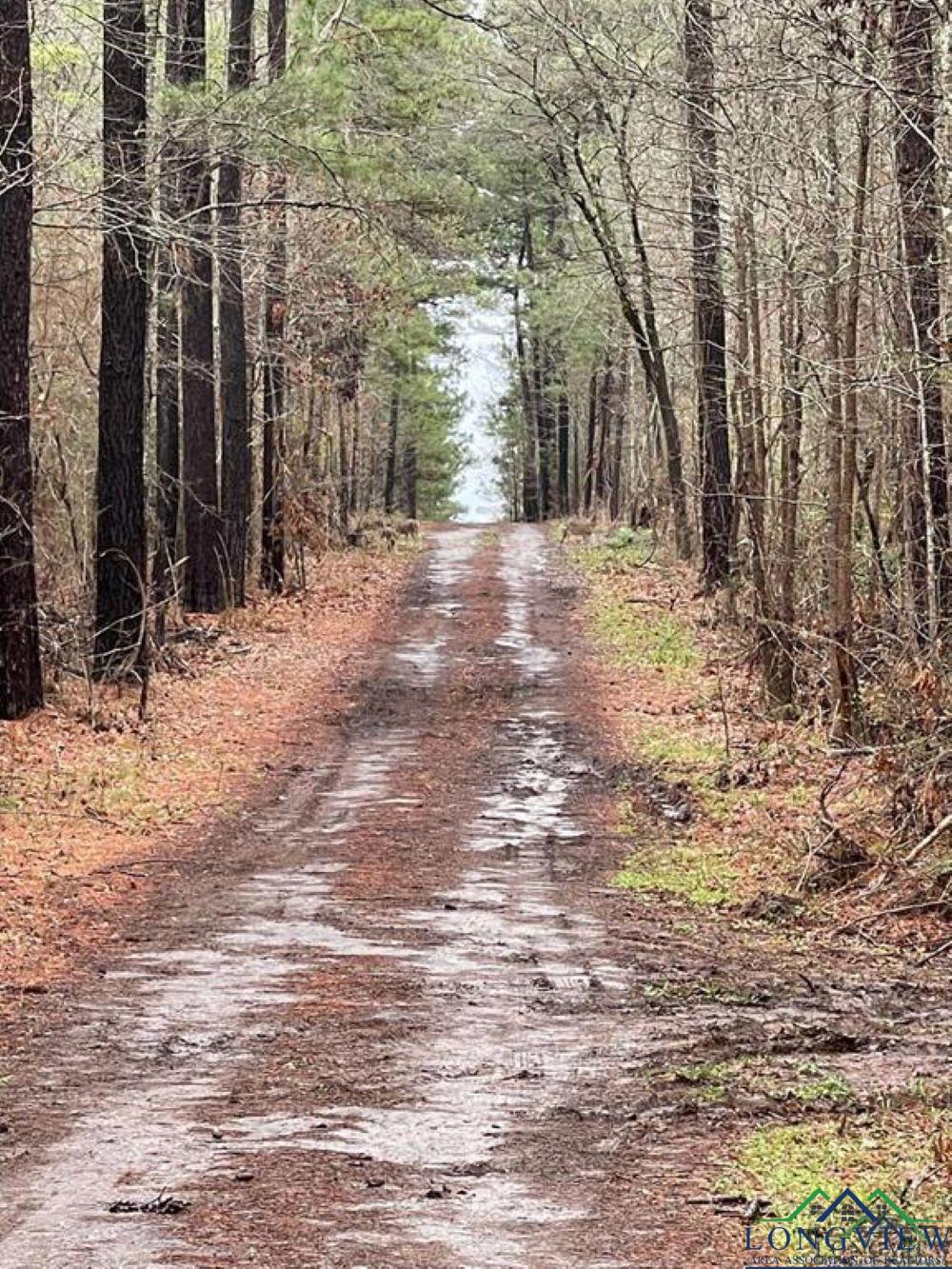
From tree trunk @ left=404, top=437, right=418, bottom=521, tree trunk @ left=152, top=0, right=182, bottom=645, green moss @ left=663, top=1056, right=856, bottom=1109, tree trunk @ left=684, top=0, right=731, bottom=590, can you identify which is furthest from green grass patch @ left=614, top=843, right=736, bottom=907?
tree trunk @ left=404, top=437, right=418, bottom=521

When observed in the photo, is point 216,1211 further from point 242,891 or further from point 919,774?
point 919,774

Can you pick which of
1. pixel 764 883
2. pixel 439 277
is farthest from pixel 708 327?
pixel 439 277

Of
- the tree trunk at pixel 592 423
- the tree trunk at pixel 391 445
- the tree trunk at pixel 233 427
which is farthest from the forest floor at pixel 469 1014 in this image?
the tree trunk at pixel 391 445

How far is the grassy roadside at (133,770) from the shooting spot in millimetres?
9680

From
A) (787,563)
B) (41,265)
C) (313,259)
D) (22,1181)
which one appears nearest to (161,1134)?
(22,1181)

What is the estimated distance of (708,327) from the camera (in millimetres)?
22516

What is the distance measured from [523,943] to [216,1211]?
4.07m

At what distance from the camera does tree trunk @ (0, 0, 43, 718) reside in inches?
569

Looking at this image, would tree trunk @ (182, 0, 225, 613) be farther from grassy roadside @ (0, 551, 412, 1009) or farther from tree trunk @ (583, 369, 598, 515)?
tree trunk @ (583, 369, 598, 515)

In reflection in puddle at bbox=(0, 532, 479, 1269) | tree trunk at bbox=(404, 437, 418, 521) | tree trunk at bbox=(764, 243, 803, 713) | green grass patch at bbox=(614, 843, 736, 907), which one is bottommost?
green grass patch at bbox=(614, 843, 736, 907)

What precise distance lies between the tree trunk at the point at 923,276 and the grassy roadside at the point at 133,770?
5533mm

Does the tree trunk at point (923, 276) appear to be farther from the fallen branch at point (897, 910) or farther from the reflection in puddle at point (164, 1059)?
the reflection in puddle at point (164, 1059)

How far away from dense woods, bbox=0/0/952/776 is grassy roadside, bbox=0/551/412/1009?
786 mm

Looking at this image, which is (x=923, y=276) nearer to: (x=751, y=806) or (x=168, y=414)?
(x=751, y=806)
